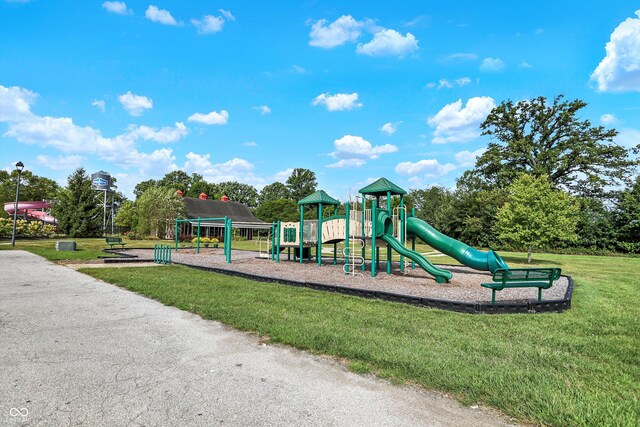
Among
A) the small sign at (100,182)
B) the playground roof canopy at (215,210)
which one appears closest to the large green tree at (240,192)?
the playground roof canopy at (215,210)

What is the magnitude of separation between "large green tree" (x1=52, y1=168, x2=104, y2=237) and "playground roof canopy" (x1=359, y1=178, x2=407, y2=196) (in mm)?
42669

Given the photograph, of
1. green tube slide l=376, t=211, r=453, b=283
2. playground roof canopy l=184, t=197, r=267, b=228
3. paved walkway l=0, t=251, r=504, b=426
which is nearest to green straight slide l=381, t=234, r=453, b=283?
green tube slide l=376, t=211, r=453, b=283

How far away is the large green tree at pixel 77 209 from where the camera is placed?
4384 cm

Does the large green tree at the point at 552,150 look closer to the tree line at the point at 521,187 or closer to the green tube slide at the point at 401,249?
the tree line at the point at 521,187

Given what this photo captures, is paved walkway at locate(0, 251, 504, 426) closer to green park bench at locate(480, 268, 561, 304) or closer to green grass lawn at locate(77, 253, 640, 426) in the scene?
green grass lawn at locate(77, 253, 640, 426)

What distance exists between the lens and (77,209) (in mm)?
44000

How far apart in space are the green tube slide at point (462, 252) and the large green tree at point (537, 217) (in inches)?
381

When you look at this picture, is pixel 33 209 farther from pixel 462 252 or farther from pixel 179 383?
pixel 179 383

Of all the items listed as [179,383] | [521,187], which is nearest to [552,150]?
[521,187]

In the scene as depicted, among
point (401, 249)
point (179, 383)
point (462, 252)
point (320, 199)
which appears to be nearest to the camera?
point (179, 383)

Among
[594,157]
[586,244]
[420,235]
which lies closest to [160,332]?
[420,235]

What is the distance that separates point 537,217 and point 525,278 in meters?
14.8

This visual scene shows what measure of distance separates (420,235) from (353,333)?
8.53 metres

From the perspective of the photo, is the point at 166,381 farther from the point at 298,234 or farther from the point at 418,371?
the point at 298,234
